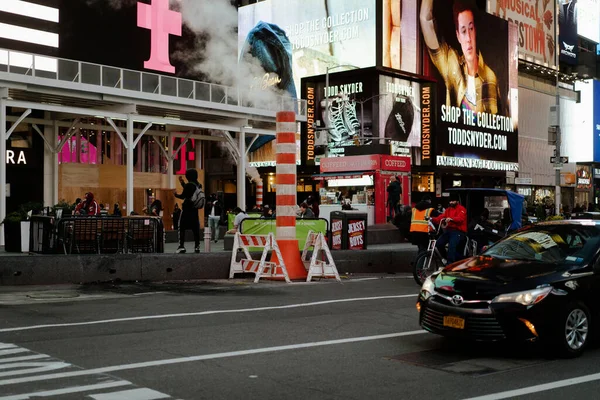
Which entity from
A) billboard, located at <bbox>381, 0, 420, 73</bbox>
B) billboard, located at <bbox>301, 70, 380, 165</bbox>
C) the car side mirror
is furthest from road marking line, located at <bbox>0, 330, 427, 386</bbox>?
billboard, located at <bbox>381, 0, 420, 73</bbox>

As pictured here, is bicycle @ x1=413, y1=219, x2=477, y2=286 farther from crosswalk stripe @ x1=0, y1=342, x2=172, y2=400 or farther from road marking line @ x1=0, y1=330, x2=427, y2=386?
crosswalk stripe @ x1=0, y1=342, x2=172, y2=400

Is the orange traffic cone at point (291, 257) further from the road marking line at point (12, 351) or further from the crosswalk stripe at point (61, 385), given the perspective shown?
the crosswalk stripe at point (61, 385)

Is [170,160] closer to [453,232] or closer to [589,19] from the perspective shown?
[453,232]

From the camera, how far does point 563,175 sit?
71312 mm

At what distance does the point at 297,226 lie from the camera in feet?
61.8

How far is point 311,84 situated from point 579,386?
4738cm

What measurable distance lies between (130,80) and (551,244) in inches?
841

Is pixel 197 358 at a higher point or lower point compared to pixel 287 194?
lower

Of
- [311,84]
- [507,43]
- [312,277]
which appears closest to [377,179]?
[312,277]

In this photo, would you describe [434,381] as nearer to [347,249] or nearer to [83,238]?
[83,238]

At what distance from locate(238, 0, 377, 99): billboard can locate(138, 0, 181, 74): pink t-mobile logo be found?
18810 mm

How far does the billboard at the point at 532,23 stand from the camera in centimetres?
6575

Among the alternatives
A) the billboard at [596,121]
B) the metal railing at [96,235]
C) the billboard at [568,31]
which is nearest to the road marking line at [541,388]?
the metal railing at [96,235]

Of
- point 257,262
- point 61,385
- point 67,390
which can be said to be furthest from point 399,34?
point 67,390
